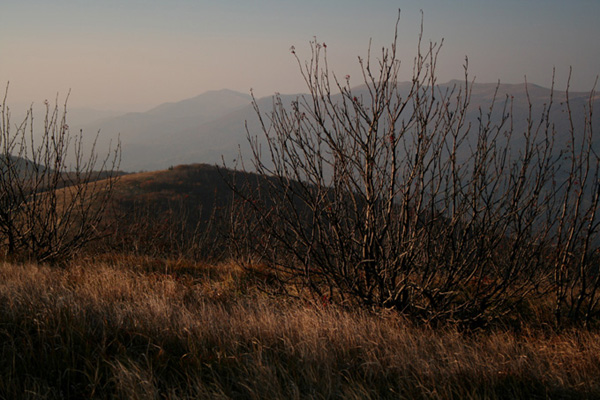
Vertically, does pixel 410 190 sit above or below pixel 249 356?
above

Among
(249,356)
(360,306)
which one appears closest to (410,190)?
A: (360,306)

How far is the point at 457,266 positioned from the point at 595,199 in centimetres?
140

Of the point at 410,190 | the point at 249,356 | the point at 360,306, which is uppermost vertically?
the point at 410,190

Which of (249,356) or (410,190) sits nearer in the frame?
(249,356)

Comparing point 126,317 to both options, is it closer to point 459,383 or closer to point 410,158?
point 459,383

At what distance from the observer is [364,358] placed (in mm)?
2645

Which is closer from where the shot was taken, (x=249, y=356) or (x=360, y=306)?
(x=249, y=356)

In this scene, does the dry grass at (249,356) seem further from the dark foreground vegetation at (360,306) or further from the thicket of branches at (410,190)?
the thicket of branches at (410,190)

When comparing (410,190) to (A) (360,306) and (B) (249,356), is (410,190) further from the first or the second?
(B) (249,356)

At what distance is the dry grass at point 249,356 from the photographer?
2.26 meters

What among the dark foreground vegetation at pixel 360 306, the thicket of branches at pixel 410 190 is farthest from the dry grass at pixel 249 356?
the thicket of branches at pixel 410 190

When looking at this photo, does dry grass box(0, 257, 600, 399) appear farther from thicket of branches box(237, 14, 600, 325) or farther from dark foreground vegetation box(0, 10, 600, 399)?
thicket of branches box(237, 14, 600, 325)

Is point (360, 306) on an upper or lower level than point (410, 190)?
lower

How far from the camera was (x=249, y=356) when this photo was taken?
2654 mm
